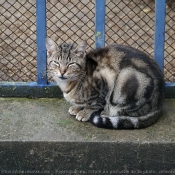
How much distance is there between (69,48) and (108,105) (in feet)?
1.72

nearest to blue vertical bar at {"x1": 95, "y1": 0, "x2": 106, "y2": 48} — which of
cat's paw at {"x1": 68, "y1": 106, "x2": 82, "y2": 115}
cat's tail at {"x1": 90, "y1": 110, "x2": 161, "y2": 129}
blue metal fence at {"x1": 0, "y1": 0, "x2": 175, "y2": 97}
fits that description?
blue metal fence at {"x1": 0, "y1": 0, "x2": 175, "y2": 97}

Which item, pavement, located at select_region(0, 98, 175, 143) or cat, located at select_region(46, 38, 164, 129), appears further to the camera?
cat, located at select_region(46, 38, 164, 129)

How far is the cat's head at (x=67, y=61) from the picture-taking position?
4.02 m

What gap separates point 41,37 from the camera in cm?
430

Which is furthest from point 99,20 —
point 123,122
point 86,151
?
point 86,151

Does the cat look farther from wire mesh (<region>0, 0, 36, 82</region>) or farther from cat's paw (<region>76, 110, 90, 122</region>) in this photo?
wire mesh (<region>0, 0, 36, 82</region>)

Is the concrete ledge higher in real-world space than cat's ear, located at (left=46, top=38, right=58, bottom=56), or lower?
lower

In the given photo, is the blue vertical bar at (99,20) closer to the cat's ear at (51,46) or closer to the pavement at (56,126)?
the cat's ear at (51,46)

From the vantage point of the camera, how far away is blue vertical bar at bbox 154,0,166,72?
166 inches

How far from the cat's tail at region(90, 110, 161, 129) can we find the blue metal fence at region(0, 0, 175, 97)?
551 mm

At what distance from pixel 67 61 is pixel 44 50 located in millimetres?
367

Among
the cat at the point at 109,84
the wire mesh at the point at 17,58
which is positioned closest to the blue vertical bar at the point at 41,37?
the cat at the point at 109,84

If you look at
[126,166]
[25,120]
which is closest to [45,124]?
[25,120]

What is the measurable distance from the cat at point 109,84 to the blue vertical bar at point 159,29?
255 millimetres
